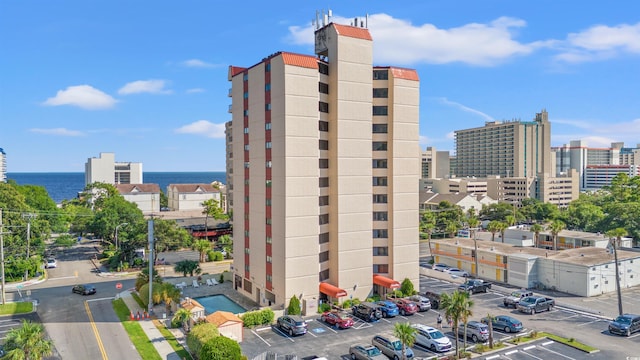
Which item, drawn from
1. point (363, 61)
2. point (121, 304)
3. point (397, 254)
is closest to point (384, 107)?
point (363, 61)

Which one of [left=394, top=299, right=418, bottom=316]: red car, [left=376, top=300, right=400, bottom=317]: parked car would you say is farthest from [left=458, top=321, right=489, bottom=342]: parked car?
[left=376, top=300, right=400, bottom=317]: parked car

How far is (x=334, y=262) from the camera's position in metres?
53.8

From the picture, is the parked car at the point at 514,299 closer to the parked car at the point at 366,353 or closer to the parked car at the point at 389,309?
the parked car at the point at 389,309

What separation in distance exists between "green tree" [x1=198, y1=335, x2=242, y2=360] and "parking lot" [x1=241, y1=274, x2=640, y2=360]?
209 inches

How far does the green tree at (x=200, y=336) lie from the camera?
119 ft

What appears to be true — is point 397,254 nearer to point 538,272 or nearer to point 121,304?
point 538,272

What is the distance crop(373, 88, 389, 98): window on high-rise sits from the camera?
56938 mm

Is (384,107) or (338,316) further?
(384,107)

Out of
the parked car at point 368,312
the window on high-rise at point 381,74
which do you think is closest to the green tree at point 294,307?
the parked car at point 368,312

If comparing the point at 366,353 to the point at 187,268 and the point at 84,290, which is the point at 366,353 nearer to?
the point at 187,268

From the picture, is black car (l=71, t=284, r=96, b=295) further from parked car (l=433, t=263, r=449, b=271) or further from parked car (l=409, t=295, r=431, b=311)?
parked car (l=433, t=263, r=449, b=271)

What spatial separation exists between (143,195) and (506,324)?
5412 inches

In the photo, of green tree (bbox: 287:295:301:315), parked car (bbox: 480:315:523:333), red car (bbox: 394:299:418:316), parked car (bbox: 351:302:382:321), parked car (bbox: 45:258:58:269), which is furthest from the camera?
parked car (bbox: 45:258:58:269)

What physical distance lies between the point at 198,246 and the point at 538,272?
2187 inches
